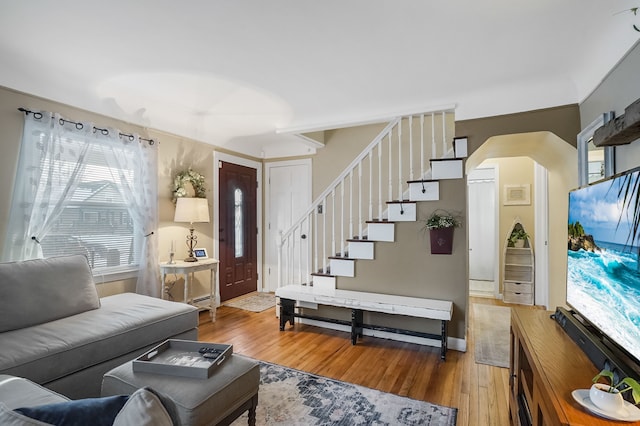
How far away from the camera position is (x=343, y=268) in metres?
3.64

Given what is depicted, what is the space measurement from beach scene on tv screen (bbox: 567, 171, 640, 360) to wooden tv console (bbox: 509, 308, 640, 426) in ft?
0.55

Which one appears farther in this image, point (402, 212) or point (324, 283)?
point (324, 283)

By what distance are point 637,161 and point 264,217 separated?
181 inches

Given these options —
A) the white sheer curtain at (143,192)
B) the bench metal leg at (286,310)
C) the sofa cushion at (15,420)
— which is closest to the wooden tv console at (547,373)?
the sofa cushion at (15,420)

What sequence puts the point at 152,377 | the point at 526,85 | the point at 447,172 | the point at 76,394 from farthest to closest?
the point at 447,172 → the point at 526,85 → the point at 76,394 → the point at 152,377

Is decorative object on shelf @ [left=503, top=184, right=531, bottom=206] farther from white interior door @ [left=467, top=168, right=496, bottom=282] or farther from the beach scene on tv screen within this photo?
the beach scene on tv screen

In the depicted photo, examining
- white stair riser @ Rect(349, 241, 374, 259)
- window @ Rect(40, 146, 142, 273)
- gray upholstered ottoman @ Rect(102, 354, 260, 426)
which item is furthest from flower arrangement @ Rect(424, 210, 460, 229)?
window @ Rect(40, 146, 142, 273)

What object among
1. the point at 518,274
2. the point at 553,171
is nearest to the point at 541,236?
the point at 518,274

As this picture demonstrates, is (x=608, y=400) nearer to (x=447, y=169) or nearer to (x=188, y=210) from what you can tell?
(x=447, y=169)

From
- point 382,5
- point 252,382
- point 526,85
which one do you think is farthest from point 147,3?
point 526,85

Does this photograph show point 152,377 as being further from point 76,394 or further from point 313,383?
point 313,383

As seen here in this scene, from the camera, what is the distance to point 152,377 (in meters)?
1.55

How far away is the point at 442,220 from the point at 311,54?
1926mm

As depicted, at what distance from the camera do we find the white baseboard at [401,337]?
10.0 ft
